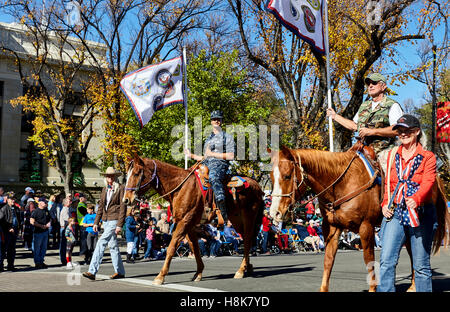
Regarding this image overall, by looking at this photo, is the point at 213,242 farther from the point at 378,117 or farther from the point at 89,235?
the point at 378,117

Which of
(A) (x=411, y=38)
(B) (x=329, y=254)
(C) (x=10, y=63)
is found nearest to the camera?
(B) (x=329, y=254)

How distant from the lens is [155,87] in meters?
16.5

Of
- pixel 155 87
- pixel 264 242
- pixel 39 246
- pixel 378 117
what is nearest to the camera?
pixel 378 117

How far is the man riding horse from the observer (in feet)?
22.7

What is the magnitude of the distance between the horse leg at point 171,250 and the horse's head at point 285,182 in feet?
9.92

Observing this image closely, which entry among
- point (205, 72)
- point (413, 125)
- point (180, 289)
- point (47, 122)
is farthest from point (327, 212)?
point (47, 122)

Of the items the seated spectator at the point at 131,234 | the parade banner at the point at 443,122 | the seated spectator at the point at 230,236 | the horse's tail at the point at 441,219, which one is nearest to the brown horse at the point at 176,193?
the horse's tail at the point at 441,219

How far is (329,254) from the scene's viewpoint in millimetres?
6691

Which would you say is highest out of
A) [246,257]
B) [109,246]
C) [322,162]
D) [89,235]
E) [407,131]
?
[407,131]

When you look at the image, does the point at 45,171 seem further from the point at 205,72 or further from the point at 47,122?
the point at 205,72

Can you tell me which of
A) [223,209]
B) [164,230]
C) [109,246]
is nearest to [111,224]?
[109,246]

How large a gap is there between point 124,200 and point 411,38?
42.0 feet

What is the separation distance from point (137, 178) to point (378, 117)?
15.1ft

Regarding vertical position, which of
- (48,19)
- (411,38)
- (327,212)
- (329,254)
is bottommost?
(329,254)
